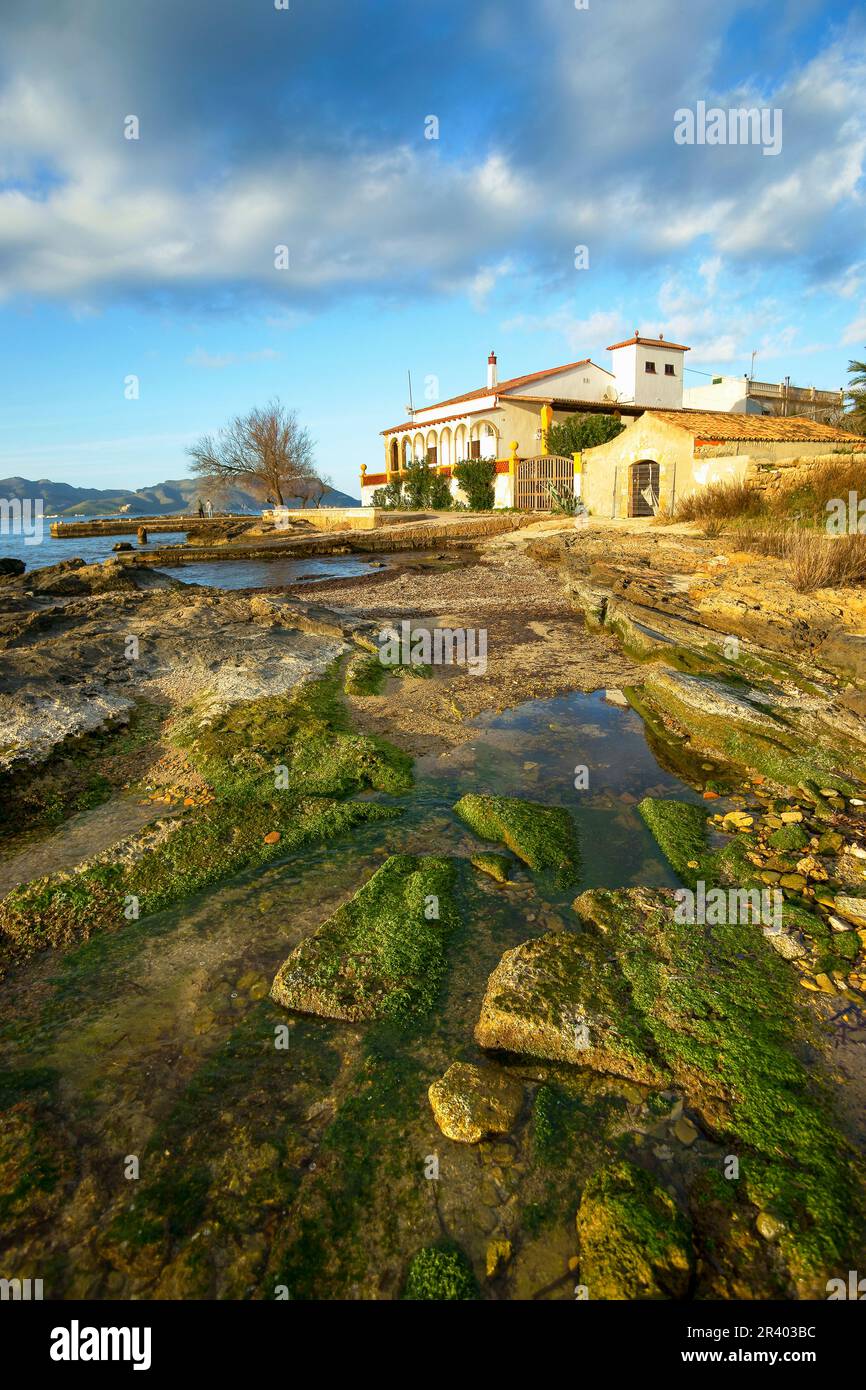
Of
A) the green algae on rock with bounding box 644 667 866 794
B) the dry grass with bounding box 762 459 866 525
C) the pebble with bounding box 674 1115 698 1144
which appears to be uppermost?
the dry grass with bounding box 762 459 866 525

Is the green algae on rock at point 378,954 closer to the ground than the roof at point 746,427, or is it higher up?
closer to the ground

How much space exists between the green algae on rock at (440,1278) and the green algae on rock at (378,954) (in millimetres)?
1091

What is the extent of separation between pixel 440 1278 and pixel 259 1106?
993 millimetres

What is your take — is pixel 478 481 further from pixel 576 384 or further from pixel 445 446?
pixel 576 384

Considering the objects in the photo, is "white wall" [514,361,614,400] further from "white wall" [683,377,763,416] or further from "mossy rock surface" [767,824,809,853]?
"mossy rock surface" [767,824,809,853]

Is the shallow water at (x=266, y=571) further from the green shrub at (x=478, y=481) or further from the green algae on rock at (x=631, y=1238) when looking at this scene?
the green algae on rock at (x=631, y=1238)

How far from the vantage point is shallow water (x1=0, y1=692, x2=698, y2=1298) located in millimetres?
2160

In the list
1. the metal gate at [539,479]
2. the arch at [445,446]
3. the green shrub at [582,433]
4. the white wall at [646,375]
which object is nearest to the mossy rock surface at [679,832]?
the metal gate at [539,479]

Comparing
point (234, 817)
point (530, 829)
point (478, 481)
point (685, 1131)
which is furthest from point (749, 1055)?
point (478, 481)

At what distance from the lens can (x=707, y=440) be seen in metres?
20.8

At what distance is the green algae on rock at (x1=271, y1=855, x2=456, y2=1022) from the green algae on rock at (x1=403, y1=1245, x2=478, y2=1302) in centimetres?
109

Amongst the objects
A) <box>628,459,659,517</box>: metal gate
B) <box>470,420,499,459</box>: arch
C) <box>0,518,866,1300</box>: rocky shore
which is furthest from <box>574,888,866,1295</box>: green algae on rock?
<box>470,420,499,459</box>: arch

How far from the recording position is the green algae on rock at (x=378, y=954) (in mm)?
3240

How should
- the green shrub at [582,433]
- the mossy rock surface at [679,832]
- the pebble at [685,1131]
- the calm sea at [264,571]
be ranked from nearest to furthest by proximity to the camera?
the pebble at [685,1131] < the mossy rock surface at [679,832] < the calm sea at [264,571] < the green shrub at [582,433]
